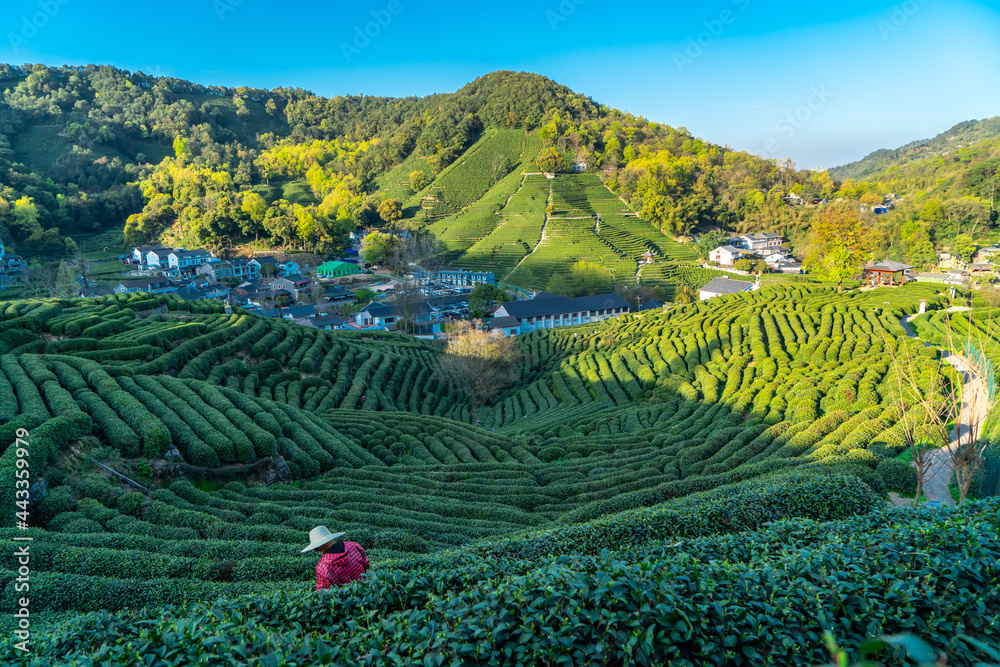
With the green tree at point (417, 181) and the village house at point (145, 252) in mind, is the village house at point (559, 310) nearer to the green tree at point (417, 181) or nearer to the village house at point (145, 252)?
the village house at point (145, 252)

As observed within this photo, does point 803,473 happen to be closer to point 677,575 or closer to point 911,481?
point 911,481

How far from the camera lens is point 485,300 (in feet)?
194

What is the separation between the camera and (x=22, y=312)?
23172 mm

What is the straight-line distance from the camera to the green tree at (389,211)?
319 feet

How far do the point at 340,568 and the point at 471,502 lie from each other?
760 centimetres

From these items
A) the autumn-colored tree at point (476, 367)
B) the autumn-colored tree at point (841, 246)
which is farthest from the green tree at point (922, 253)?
the autumn-colored tree at point (476, 367)

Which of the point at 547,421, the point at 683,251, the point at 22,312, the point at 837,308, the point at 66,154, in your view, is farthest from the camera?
the point at 66,154

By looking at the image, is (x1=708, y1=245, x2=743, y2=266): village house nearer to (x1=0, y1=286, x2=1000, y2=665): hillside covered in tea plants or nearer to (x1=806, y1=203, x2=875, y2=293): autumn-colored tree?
(x1=806, y1=203, x2=875, y2=293): autumn-colored tree

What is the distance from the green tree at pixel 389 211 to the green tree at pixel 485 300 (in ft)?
148

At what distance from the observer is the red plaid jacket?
649cm

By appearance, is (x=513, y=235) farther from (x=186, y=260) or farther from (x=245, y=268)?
(x=186, y=260)

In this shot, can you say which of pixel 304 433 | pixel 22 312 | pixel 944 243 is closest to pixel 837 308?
pixel 304 433

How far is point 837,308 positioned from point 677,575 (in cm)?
3654

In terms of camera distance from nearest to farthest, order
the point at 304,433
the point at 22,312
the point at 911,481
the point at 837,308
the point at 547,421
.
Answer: the point at 911,481 < the point at 304,433 < the point at 22,312 < the point at 547,421 < the point at 837,308
